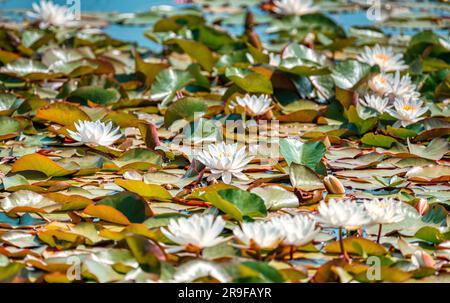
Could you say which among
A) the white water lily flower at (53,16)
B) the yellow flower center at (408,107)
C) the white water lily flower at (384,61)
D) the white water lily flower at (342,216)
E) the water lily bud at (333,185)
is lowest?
the white water lily flower at (53,16)

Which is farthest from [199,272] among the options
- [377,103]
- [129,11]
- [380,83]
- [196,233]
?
[129,11]

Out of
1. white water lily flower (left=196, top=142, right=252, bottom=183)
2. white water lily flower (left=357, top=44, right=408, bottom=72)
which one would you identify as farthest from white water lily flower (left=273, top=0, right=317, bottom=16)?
white water lily flower (left=196, top=142, right=252, bottom=183)

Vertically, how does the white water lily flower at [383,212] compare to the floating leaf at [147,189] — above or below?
above

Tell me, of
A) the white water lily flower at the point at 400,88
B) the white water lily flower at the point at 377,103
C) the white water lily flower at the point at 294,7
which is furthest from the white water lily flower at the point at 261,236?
the white water lily flower at the point at 294,7

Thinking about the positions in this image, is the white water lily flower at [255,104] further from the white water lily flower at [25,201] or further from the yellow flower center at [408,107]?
the white water lily flower at [25,201]

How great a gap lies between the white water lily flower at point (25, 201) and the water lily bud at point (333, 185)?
1013 millimetres

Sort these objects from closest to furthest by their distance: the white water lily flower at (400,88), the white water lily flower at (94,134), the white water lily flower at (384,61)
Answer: the white water lily flower at (94,134)
the white water lily flower at (400,88)
the white water lily flower at (384,61)

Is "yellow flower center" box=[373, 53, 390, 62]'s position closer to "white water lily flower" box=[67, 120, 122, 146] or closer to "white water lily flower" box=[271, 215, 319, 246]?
"white water lily flower" box=[67, 120, 122, 146]

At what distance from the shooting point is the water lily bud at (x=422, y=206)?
308cm

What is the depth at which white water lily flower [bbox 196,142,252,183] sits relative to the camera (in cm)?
332

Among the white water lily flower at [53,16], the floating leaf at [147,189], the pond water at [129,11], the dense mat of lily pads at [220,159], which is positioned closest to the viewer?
the dense mat of lily pads at [220,159]

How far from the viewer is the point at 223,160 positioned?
331 centimetres

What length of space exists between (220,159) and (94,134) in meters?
0.70
